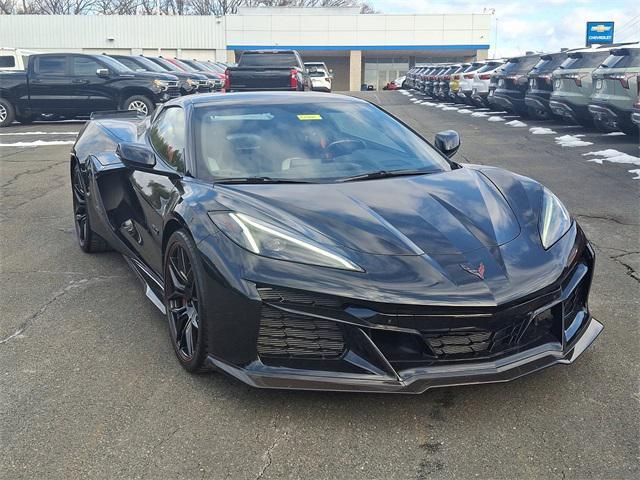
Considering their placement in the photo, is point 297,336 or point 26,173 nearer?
point 297,336

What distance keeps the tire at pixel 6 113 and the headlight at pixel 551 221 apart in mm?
16054

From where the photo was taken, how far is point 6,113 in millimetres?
16484

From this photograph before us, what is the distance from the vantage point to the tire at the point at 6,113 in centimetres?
1638

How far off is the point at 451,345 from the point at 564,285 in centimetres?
66

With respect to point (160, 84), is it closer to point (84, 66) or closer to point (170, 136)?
point (84, 66)

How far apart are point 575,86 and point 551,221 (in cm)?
1084

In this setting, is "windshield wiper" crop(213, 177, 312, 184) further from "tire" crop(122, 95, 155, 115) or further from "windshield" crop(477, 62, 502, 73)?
"windshield" crop(477, 62, 502, 73)

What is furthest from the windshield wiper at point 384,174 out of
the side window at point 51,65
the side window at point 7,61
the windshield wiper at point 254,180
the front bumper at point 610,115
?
the side window at point 7,61

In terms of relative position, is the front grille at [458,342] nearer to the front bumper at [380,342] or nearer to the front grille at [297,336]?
the front bumper at [380,342]

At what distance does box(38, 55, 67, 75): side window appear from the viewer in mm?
16062

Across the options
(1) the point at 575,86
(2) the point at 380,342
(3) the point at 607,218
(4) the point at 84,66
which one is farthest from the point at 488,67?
(2) the point at 380,342

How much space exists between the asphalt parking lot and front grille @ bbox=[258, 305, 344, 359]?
12.1 inches

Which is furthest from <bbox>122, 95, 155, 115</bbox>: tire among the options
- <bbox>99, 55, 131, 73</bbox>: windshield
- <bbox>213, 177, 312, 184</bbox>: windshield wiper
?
<bbox>213, 177, 312, 184</bbox>: windshield wiper

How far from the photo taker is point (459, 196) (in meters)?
3.43
